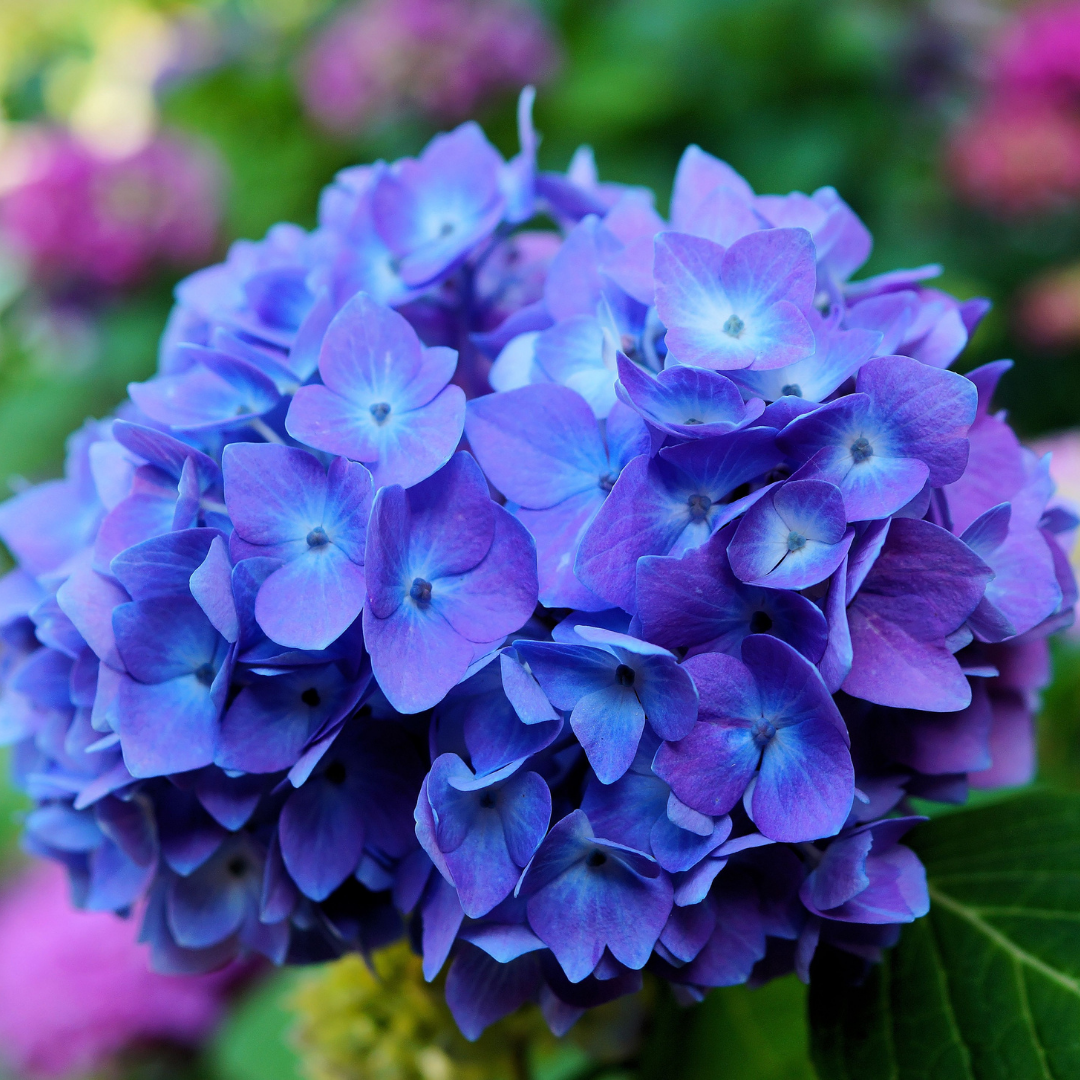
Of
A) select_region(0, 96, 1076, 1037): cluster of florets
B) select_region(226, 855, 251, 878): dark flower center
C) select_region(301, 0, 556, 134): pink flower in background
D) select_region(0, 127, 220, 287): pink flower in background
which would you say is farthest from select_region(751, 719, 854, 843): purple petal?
select_region(0, 127, 220, 287): pink flower in background

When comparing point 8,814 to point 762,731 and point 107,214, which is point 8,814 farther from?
point 762,731

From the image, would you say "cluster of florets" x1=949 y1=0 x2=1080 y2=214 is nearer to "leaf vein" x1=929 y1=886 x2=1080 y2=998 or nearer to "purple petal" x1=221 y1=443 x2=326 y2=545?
"leaf vein" x1=929 y1=886 x2=1080 y2=998

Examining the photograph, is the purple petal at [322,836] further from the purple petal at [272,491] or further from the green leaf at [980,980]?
the green leaf at [980,980]

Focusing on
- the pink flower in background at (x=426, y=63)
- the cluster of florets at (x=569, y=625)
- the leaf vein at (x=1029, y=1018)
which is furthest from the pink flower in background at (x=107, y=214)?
the leaf vein at (x=1029, y=1018)

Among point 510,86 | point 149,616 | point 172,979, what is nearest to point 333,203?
point 149,616

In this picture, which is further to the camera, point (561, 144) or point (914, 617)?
point (561, 144)

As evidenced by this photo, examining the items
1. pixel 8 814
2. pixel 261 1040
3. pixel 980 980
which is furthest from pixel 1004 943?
pixel 8 814
